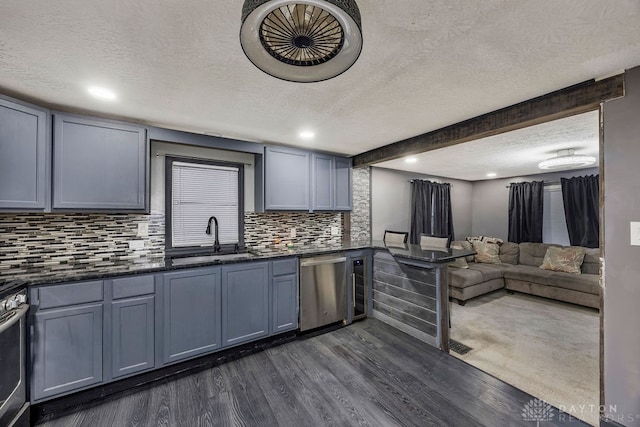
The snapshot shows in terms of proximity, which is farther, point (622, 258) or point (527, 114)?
point (527, 114)

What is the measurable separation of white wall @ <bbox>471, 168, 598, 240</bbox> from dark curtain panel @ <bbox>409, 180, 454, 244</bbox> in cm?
115

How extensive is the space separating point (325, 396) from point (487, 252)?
14.5 feet

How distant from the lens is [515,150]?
11.7 feet

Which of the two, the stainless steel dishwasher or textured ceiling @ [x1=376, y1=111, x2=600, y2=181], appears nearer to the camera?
textured ceiling @ [x1=376, y1=111, x2=600, y2=181]

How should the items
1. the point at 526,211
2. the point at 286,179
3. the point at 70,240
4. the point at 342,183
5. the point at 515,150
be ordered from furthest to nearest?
the point at 526,211 < the point at 342,183 < the point at 515,150 < the point at 286,179 < the point at 70,240

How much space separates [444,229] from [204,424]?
5.35 m

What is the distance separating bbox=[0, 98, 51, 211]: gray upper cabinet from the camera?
1865 mm

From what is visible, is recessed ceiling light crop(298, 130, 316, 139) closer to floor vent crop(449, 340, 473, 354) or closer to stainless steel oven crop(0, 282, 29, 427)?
stainless steel oven crop(0, 282, 29, 427)

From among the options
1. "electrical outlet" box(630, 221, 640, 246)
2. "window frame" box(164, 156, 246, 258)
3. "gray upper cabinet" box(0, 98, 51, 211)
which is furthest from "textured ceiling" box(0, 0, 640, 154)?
"electrical outlet" box(630, 221, 640, 246)

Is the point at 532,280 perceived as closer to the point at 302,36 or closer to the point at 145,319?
the point at 302,36

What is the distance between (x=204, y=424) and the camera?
5.63 feet

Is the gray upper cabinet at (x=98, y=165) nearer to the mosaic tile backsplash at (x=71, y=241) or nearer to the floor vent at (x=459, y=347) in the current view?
the mosaic tile backsplash at (x=71, y=241)

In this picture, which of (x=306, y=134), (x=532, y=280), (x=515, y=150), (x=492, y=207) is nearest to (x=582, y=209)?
(x=492, y=207)

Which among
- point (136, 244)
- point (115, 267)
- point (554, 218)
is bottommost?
point (115, 267)
